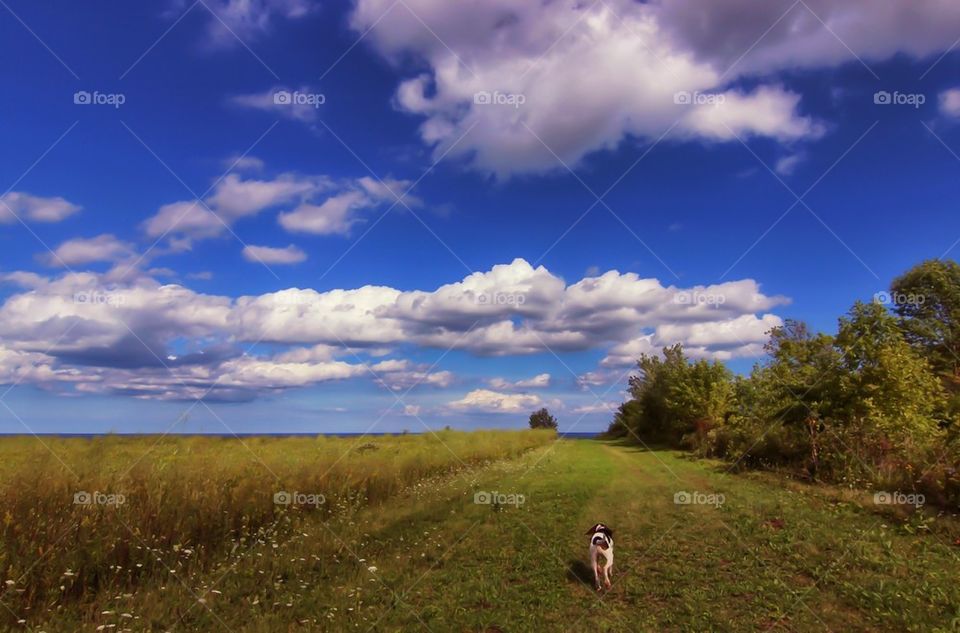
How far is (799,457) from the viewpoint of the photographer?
22172 millimetres

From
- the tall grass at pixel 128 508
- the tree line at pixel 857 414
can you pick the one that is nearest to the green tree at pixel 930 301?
the tree line at pixel 857 414

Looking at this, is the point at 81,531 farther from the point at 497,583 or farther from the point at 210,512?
the point at 497,583

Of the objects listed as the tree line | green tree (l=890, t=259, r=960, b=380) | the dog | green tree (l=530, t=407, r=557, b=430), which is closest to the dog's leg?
the dog

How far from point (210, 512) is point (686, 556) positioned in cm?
984

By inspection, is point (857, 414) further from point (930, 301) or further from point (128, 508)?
point (930, 301)

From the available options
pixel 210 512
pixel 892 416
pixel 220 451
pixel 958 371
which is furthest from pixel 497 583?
pixel 958 371

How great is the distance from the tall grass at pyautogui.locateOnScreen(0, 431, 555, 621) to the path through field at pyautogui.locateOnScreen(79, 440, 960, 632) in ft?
3.79

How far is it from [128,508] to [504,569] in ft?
23.1

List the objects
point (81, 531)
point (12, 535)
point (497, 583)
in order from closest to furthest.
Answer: point (12, 535), point (81, 531), point (497, 583)

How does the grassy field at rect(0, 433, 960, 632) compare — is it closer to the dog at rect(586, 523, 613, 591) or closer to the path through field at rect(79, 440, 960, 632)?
the path through field at rect(79, 440, 960, 632)

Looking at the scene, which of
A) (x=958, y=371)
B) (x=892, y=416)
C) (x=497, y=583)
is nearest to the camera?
(x=497, y=583)

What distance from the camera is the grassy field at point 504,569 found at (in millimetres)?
7703

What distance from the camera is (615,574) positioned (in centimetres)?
1013

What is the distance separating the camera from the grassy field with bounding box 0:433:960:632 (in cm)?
770
